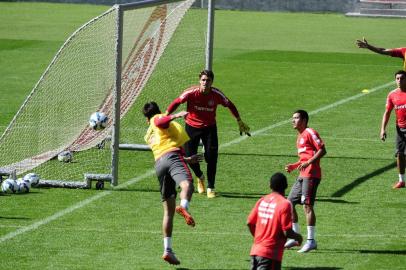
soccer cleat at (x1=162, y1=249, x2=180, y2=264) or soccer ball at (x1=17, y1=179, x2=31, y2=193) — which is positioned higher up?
soccer ball at (x1=17, y1=179, x2=31, y2=193)

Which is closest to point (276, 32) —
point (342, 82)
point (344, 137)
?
point (342, 82)

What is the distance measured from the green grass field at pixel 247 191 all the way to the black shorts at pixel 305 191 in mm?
751

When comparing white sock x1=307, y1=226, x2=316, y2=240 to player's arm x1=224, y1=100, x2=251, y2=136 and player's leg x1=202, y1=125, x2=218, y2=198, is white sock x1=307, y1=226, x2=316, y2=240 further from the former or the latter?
player's arm x1=224, y1=100, x2=251, y2=136

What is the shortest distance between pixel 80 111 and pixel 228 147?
434 cm

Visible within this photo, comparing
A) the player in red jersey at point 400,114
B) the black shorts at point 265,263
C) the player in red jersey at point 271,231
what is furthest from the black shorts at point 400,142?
the black shorts at point 265,263

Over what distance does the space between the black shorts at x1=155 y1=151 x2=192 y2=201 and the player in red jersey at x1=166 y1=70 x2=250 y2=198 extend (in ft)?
14.6

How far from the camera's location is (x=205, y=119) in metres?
21.5

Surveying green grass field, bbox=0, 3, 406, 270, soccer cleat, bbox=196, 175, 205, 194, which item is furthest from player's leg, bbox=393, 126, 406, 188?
soccer cleat, bbox=196, 175, 205, 194

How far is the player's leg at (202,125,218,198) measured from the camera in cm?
2112

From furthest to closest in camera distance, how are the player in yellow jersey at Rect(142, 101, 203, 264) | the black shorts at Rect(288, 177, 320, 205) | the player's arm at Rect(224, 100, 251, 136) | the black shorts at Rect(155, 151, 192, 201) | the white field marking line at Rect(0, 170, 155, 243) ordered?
the player's arm at Rect(224, 100, 251, 136) < the white field marking line at Rect(0, 170, 155, 243) < the black shorts at Rect(288, 177, 320, 205) < the black shorts at Rect(155, 151, 192, 201) < the player in yellow jersey at Rect(142, 101, 203, 264)

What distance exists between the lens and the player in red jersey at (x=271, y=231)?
13727 mm

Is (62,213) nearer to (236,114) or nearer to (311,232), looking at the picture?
(236,114)

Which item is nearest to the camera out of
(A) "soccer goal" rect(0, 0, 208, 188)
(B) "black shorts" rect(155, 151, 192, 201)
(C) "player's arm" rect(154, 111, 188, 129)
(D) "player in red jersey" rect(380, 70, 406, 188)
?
(B) "black shorts" rect(155, 151, 192, 201)

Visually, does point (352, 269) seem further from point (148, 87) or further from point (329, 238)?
point (148, 87)
